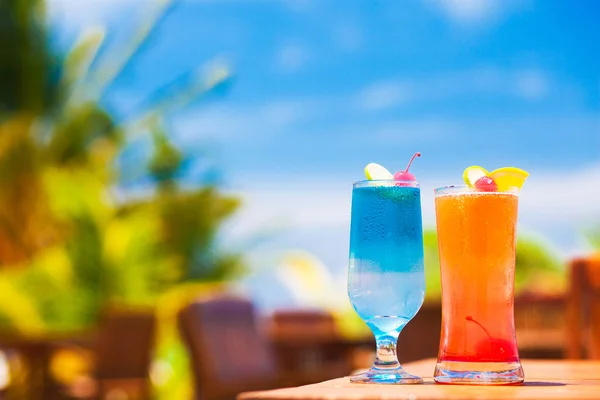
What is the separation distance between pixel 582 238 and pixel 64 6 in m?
7.00

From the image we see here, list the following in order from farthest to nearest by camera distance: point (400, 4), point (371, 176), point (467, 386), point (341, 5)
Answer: point (341, 5) < point (400, 4) < point (371, 176) < point (467, 386)

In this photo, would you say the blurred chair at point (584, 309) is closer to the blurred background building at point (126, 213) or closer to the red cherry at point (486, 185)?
the red cherry at point (486, 185)

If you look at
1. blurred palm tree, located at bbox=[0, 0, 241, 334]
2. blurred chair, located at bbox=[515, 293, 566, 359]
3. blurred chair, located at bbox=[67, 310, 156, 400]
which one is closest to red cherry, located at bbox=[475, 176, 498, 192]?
blurred chair, located at bbox=[515, 293, 566, 359]

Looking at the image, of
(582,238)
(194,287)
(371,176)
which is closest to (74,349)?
(194,287)

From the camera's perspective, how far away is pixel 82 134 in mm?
10453

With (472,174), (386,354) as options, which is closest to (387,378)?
(386,354)

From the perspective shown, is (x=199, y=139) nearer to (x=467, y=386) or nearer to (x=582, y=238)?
(x=582, y=238)

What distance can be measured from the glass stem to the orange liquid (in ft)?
0.17

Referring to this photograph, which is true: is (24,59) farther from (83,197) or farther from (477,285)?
(477,285)


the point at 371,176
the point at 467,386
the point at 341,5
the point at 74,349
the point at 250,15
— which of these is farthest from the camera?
the point at 341,5

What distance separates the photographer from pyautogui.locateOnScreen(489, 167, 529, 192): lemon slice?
3.26ft

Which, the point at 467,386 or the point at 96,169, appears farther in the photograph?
the point at 96,169

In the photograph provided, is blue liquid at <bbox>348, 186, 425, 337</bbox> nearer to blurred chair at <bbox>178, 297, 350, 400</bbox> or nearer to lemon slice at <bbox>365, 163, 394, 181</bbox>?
lemon slice at <bbox>365, 163, 394, 181</bbox>

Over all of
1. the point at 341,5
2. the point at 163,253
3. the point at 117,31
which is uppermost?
the point at 341,5
